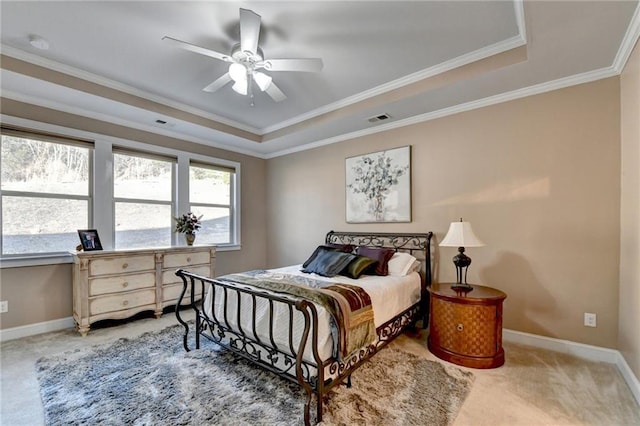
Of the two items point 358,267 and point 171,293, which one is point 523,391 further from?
point 171,293

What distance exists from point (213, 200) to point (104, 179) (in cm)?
160

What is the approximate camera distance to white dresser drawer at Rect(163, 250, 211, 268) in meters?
3.86

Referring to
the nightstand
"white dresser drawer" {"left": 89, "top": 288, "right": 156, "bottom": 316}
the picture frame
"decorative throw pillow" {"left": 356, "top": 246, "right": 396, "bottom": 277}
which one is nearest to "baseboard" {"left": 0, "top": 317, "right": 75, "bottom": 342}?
"white dresser drawer" {"left": 89, "top": 288, "right": 156, "bottom": 316}

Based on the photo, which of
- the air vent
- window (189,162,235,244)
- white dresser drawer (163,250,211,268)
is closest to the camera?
the air vent

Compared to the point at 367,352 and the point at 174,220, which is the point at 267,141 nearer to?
the point at 174,220

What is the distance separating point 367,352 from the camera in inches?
90.6

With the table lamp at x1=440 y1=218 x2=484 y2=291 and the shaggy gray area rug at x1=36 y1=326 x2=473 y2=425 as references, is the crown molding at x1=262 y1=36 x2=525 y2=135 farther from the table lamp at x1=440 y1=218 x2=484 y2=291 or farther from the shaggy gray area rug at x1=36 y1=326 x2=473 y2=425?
the shaggy gray area rug at x1=36 y1=326 x2=473 y2=425

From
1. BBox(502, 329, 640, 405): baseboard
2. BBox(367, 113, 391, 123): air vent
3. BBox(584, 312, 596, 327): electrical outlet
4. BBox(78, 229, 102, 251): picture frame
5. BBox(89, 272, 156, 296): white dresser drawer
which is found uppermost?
BBox(367, 113, 391, 123): air vent

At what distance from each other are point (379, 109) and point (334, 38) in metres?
1.19

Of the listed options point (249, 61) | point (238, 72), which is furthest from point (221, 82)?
point (249, 61)

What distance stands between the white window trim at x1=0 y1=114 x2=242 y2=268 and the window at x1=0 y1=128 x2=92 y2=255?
0.29 ft

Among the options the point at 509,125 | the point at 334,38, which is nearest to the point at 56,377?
the point at 334,38

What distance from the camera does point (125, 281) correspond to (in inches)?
136

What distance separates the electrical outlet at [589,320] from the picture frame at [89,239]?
5.26m
